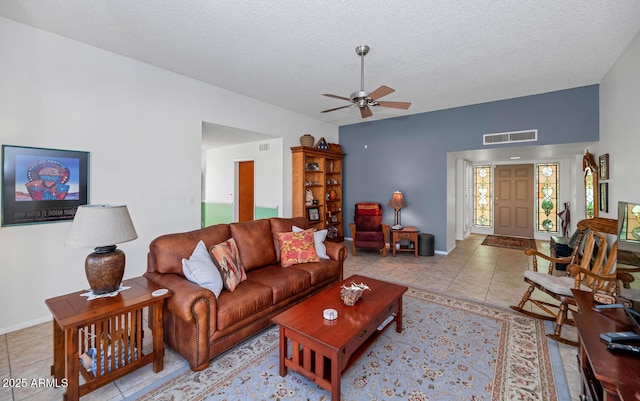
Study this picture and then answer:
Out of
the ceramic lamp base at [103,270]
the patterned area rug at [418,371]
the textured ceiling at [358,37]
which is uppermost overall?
the textured ceiling at [358,37]

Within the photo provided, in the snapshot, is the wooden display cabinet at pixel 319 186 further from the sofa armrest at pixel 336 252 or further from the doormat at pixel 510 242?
the doormat at pixel 510 242

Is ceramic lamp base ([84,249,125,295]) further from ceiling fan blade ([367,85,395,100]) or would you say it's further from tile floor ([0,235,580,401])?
ceiling fan blade ([367,85,395,100])

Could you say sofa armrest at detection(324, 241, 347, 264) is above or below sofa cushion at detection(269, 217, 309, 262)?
below

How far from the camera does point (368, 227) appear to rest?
19.2ft

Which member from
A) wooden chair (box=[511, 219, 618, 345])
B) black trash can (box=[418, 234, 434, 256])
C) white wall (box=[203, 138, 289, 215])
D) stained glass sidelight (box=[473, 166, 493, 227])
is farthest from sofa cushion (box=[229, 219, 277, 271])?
stained glass sidelight (box=[473, 166, 493, 227])

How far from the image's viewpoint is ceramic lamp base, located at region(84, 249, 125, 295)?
6.16 feet

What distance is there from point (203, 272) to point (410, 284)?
2.77 meters

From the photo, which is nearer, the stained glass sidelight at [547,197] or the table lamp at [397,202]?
the table lamp at [397,202]

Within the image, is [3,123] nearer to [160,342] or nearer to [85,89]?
[85,89]

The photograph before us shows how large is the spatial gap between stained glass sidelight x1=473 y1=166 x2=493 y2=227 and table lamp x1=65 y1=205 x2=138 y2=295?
27.6 feet

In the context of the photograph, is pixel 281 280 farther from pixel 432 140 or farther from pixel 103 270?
pixel 432 140

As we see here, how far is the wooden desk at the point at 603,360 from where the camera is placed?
1.16 metres

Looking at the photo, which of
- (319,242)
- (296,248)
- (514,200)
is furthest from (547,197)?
(296,248)

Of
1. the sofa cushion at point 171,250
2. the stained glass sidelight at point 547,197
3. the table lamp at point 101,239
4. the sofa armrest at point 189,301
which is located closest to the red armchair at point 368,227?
the sofa cushion at point 171,250
